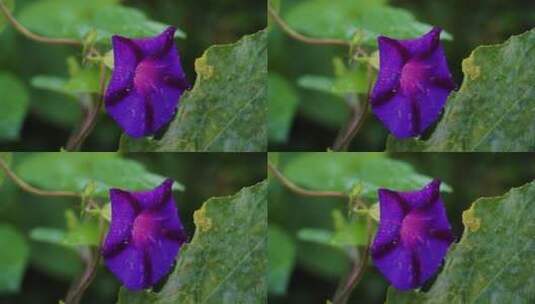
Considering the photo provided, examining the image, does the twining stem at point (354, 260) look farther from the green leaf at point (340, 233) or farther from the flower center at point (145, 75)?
the flower center at point (145, 75)

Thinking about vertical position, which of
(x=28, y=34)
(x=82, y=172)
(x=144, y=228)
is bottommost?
(x=144, y=228)

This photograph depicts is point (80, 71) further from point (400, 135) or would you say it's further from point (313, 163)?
point (400, 135)

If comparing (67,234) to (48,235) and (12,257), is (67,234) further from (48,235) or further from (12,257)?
(12,257)

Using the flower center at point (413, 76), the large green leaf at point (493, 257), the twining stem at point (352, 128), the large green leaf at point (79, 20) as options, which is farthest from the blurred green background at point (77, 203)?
the large green leaf at point (493, 257)

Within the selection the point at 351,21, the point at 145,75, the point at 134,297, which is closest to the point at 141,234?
the point at 134,297

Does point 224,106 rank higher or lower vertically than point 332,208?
higher

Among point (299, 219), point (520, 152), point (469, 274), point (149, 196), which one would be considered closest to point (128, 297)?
point (149, 196)
